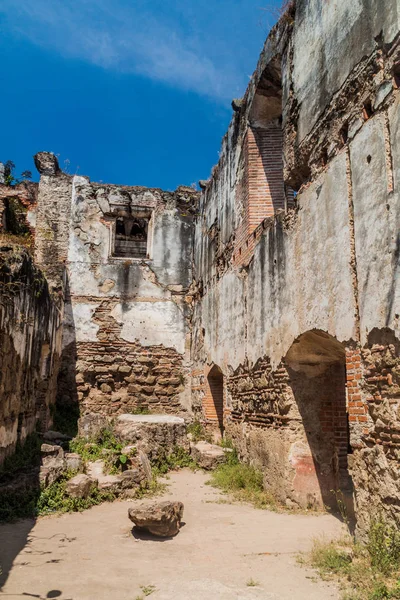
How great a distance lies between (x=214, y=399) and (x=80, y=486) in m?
4.87

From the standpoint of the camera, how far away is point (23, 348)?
302 inches

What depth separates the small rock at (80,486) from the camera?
6285 mm

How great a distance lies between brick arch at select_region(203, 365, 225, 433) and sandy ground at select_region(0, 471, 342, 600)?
4300mm

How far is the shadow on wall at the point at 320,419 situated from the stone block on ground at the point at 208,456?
8.04 feet

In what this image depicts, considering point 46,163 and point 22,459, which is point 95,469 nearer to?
point 22,459

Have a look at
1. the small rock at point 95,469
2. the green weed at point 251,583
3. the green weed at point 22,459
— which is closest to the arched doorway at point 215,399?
the small rock at point 95,469

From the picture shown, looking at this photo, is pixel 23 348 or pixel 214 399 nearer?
pixel 23 348

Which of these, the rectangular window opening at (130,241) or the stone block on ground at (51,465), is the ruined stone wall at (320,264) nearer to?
the stone block on ground at (51,465)

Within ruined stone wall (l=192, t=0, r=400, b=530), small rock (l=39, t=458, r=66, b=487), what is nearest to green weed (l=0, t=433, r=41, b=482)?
small rock (l=39, t=458, r=66, b=487)

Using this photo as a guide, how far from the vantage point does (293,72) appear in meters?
7.03

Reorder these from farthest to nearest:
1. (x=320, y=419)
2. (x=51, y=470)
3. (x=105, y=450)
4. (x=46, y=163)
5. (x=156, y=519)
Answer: (x=46, y=163) → (x=105, y=450) → (x=320, y=419) → (x=51, y=470) → (x=156, y=519)

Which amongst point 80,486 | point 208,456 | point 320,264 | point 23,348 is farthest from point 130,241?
point 320,264

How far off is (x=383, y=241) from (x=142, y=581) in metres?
3.59

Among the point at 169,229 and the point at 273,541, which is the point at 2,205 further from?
the point at 273,541
